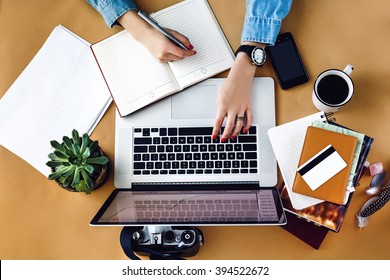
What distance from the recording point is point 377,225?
2.82 feet

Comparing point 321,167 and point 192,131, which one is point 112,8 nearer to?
point 192,131

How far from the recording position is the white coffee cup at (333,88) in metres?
0.83

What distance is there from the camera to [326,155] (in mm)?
819

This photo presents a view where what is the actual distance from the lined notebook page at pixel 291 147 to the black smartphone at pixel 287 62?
9cm

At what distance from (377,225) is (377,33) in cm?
45

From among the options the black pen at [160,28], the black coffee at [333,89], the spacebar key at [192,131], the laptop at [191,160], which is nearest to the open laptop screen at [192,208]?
the laptop at [191,160]

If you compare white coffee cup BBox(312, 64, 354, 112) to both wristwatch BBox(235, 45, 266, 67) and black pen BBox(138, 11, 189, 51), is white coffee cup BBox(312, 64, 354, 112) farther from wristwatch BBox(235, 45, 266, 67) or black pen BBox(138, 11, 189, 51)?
black pen BBox(138, 11, 189, 51)

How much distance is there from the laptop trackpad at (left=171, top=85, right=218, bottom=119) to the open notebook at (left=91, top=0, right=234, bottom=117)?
0.02 m

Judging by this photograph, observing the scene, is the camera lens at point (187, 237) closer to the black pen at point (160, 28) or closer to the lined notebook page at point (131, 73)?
the lined notebook page at point (131, 73)

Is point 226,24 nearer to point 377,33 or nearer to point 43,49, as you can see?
point 377,33

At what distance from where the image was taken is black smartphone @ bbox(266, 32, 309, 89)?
90cm

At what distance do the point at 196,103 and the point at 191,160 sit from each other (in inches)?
5.5

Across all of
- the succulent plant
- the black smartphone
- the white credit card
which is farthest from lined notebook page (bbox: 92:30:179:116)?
the white credit card

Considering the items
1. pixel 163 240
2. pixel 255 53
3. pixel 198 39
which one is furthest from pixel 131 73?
pixel 163 240
